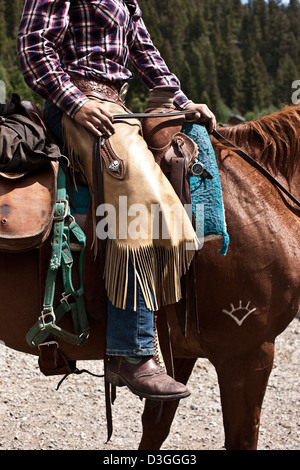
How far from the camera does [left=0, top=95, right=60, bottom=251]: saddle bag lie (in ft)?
7.52

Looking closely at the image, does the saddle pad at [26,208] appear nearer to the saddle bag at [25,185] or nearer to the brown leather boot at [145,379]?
the saddle bag at [25,185]

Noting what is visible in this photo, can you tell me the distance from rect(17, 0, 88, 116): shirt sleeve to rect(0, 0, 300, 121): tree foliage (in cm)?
6237

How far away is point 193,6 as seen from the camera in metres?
99.9

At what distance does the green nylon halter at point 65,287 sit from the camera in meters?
2.37

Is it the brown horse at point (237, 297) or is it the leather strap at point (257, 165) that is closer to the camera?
the brown horse at point (237, 297)

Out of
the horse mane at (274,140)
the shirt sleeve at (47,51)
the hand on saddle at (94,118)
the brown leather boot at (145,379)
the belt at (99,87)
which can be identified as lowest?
the brown leather boot at (145,379)

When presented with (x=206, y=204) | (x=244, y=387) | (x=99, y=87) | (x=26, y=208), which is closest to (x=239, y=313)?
(x=244, y=387)

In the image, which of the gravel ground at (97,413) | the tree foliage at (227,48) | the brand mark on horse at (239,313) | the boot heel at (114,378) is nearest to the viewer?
the boot heel at (114,378)

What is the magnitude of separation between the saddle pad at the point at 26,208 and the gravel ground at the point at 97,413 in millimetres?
2387

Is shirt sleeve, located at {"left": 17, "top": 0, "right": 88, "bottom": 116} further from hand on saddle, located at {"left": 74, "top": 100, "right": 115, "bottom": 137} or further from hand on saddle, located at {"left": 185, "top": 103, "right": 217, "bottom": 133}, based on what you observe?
hand on saddle, located at {"left": 185, "top": 103, "right": 217, "bottom": 133}

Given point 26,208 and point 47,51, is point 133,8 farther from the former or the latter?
point 26,208

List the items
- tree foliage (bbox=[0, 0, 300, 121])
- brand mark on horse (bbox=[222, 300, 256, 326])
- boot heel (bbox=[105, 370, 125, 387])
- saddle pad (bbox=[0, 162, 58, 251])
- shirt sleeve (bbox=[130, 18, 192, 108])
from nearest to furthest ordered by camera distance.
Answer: saddle pad (bbox=[0, 162, 58, 251])
boot heel (bbox=[105, 370, 125, 387])
brand mark on horse (bbox=[222, 300, 256, 326])
shirt sleeve (bbox=[130, 18, 192, 108])
tree foliage (bbox=[0, 0, 300, 121])

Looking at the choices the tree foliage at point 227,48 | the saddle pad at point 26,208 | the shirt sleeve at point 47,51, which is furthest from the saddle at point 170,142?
the tree foliage at point 227,48

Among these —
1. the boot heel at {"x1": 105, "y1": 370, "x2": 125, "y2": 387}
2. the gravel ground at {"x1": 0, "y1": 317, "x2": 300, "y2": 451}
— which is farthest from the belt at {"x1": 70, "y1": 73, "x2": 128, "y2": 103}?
the gravel ground at {"x1": 0, "y1": 317, "x2": 300, "y2": 451}
